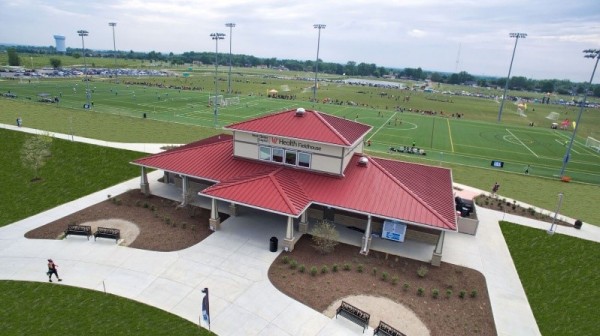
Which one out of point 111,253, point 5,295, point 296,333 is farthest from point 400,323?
point 5,295

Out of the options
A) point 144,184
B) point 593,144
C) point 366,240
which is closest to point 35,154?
point 144,184

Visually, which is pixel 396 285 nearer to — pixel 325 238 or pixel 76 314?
pixel 325 238

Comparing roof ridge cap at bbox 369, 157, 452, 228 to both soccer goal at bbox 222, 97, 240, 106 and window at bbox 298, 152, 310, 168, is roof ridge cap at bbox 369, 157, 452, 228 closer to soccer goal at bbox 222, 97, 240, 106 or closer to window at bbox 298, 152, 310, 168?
window at bbox 298, 152, 310, 168

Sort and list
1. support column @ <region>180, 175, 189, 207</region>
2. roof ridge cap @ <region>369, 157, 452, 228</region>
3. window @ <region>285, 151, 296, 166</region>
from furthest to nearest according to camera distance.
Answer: support column @ <region>180, 175, 189, 207</region> < window @ <region>285, 151, 296, 166</region> < roof ridge cap @ <region>369, 157, 452, 228</region>

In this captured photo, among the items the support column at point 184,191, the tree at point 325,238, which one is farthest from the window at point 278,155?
the support column at point 184,191

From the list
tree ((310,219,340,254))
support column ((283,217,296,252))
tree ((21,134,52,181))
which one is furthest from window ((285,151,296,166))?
tree ((21,134,52,181))

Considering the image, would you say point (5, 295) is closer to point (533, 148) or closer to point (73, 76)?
point (533, 148)
